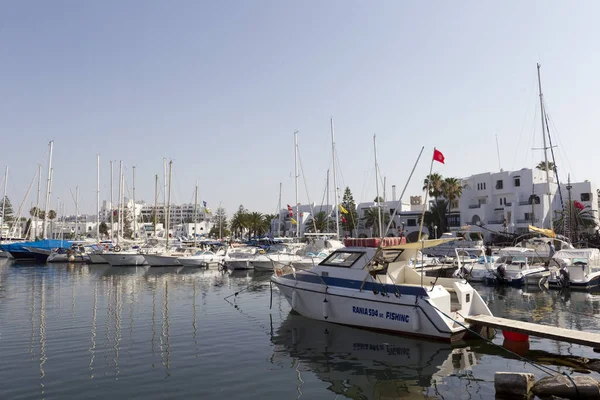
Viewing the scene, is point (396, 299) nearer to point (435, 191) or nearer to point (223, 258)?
point (223, 258)

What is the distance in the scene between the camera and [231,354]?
41.3 ft

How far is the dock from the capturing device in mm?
11180

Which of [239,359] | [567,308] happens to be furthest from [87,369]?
[567,308]

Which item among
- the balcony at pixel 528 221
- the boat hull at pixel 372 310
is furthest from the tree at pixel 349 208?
the boat hull at pixel 372 310

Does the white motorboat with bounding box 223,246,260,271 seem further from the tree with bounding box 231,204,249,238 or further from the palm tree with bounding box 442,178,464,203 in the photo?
the tree with bounding box 231,204,249,238

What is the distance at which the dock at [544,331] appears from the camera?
1118 centimetres

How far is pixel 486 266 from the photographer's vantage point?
32.2 m

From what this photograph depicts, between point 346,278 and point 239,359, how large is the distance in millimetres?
5004

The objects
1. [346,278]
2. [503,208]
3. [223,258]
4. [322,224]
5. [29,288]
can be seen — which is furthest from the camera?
[322,224]

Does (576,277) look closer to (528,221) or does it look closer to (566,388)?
(566,388)

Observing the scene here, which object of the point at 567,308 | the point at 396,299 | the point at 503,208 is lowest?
the point at 567,308

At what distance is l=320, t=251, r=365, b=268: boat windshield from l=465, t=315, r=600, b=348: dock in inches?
161

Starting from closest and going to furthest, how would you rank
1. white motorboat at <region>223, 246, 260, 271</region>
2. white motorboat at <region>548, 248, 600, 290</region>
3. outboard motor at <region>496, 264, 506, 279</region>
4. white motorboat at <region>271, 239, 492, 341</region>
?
white motorboat at <region>271, 239, 492, 341</region> → white motorboat at <region>548, 248, 600, 290</region> → outboard motor at <region>496, 264, 506, 279</region> → white motorboat at <region>223, 246, 260, 271</region>

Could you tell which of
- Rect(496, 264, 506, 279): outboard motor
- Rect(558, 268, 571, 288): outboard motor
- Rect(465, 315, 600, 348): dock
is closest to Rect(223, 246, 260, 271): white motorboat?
Rect(496, 264, 506, 279): outboard motor
